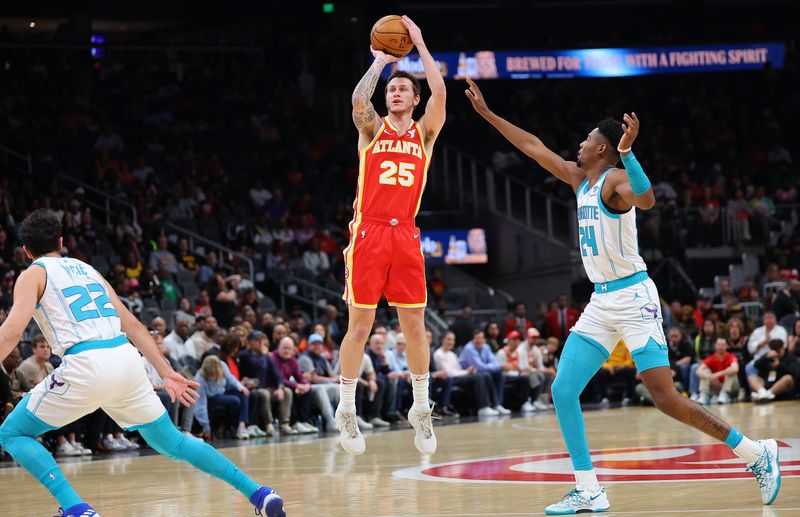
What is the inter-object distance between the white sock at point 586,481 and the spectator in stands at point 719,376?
35.2ft

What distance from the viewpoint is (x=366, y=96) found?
779 centimetres

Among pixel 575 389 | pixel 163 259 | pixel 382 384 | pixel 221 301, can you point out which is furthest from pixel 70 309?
pixel 163 259

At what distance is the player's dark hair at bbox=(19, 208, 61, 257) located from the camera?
644cm

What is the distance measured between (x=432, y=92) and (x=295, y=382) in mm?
7587

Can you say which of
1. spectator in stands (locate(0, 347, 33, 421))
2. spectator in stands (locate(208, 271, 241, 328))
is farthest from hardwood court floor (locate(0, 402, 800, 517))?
spectator in stands (locate(208, 271, 241, 328))

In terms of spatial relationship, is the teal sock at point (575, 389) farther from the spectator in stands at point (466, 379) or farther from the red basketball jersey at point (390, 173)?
the spectator in stands at point (466, 379)

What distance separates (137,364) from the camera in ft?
21.0

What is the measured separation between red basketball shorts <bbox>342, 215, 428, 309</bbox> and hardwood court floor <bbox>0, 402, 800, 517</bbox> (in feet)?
4.52

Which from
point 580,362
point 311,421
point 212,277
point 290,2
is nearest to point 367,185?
point 580,362

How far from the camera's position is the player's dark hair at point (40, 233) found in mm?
6441

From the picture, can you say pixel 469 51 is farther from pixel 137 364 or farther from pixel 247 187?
pixel 137 364

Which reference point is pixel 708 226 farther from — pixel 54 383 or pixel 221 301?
pixel 54 383

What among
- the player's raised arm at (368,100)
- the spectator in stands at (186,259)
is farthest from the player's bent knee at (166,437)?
the spectator in stands at (186,259)

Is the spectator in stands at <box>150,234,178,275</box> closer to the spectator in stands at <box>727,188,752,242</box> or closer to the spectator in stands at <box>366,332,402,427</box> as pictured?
the spectator in stands at <box>366,332,402,427</box>
